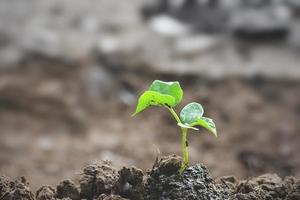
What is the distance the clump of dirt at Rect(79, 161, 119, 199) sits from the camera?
138 cm

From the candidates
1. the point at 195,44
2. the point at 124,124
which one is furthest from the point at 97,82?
the point at 195,44

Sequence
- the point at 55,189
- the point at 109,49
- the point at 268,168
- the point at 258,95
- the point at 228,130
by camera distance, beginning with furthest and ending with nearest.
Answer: the point at 109,49
the point at 258,95
the point at 228,130
the point at 268,168
the point at 55,189

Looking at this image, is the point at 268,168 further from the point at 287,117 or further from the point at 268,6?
the point at 268,6

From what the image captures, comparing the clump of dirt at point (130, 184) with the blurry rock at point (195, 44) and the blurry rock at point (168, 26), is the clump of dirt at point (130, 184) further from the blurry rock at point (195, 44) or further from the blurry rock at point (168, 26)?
the blurry rock at point (168, 26)

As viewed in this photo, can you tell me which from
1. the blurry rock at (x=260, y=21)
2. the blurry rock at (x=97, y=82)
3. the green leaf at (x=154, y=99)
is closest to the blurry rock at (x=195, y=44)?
the blurry rock at (x=260, y=21)

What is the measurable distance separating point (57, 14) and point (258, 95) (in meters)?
1.45

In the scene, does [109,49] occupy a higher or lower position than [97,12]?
lower

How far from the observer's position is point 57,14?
4.05 m

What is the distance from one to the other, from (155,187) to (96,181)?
0.15 meters

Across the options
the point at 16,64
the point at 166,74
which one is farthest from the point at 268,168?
the point at 16,64

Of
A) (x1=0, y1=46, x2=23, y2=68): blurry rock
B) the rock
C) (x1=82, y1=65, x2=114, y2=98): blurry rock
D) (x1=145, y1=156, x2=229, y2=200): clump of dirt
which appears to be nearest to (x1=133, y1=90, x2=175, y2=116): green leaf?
(x1=145, y1=156, x2=229, y2=200): clump of dirt

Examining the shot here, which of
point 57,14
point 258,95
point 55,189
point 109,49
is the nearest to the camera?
point 55,189

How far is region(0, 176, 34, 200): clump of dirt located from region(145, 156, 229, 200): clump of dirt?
0.26 metres

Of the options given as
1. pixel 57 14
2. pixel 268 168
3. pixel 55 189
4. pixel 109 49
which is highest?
A: pixel 57 14
